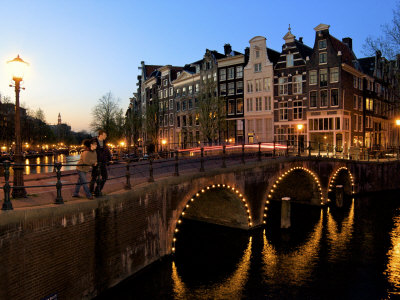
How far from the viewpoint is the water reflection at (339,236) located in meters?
14.5

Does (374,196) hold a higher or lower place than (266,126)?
lower

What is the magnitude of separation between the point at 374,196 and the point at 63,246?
1018 inches

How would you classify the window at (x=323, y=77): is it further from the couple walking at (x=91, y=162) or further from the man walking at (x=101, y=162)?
the couple walking at (x=91, y=162)

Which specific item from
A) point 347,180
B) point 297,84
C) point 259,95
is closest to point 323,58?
point 297,84

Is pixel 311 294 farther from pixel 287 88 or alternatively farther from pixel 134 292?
pixel 287 88

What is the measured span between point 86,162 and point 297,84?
31.4 m

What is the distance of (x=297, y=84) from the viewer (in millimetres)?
36531

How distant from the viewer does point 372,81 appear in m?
41.7

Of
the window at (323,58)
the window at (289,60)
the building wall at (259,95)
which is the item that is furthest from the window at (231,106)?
the window at (323,58)

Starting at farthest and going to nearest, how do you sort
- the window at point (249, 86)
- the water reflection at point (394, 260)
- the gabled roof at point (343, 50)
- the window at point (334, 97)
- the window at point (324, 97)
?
the window at point (249, 86) < the gabled roof at point (343, 50) < the window at point (324, 97) < the window at point (334, 97) < the water reflection at point (394, 260)

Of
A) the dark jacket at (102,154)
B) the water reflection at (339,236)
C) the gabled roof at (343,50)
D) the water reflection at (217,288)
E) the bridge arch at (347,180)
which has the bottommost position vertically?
the water reflection at (217,288)

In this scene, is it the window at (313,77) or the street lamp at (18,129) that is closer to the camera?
the street lamp at (18,129)

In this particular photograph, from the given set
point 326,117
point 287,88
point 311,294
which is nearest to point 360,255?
point 311,294

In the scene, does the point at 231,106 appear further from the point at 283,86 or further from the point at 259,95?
the point at 283,86
